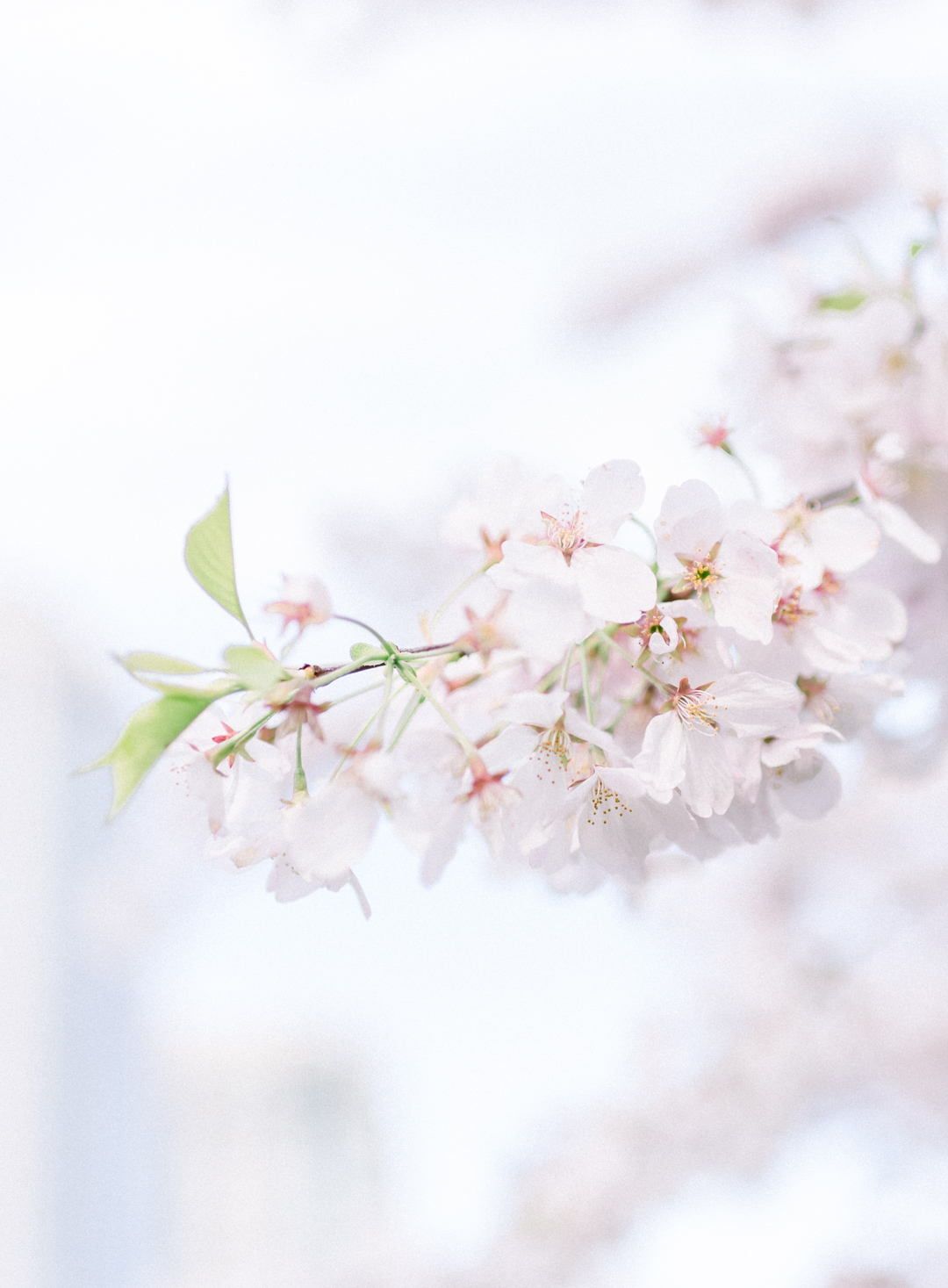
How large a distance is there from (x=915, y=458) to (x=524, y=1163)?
3.35m

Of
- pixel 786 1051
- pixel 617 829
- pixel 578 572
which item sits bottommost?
pixel 786 1051

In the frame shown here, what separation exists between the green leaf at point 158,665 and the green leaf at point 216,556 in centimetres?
3

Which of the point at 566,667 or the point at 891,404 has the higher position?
the point at 891,404

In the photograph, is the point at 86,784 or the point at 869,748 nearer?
the point at 869,748

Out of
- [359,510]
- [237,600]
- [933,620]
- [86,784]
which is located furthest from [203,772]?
[86,784]

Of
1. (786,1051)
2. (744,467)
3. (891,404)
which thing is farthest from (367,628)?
(786,1051)

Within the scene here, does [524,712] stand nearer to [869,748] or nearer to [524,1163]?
[869,748]

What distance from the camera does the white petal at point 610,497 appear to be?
413mm

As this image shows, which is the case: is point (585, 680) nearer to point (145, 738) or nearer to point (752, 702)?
point (752, 702)

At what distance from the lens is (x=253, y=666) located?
1.24ft

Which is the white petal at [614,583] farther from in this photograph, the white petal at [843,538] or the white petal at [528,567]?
the white petal at [843,538]

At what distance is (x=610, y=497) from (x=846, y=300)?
1.20ft

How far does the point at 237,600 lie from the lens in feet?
1.27

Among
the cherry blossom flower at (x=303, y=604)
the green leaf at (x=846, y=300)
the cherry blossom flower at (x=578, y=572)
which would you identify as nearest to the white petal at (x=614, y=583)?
the cherry blossom flower at (x=578, y=572)
